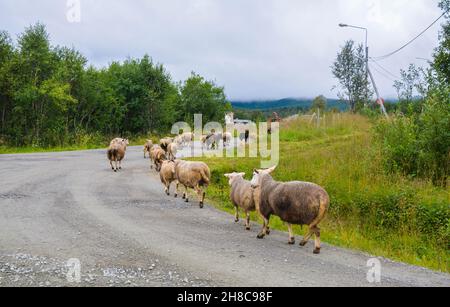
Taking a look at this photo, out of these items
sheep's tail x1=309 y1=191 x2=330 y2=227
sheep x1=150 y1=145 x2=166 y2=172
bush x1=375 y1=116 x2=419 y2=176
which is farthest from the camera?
sheep x1=150 y1=145 x2=166 y2=172

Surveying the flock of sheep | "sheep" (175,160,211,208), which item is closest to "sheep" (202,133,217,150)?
the flock of sheep

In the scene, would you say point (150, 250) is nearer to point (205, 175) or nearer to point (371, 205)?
point (205, 175)

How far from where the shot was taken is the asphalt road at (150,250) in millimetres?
6754

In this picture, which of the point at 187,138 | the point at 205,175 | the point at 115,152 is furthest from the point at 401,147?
the point at 187,138

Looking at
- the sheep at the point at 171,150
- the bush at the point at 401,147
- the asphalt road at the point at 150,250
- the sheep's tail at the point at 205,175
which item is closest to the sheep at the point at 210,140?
the sheep at the point at 171,150

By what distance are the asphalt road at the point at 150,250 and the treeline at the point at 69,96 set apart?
22.7m

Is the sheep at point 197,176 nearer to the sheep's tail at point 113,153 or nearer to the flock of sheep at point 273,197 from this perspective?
the flock of sheep at point 273,197

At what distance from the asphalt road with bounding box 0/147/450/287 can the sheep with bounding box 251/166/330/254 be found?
502mm

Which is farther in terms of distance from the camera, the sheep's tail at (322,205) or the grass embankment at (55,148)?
the grass embankment at (55,148)

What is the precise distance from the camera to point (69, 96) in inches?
1420

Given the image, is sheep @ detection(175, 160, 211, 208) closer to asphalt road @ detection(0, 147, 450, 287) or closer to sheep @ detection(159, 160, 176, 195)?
asphalt road @ detection(0, 147, 450, 287)

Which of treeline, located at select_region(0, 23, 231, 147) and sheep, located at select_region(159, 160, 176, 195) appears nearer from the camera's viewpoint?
sheep, located at select_region(159, 160, 176, 195)

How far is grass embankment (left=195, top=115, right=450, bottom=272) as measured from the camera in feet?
32.6
